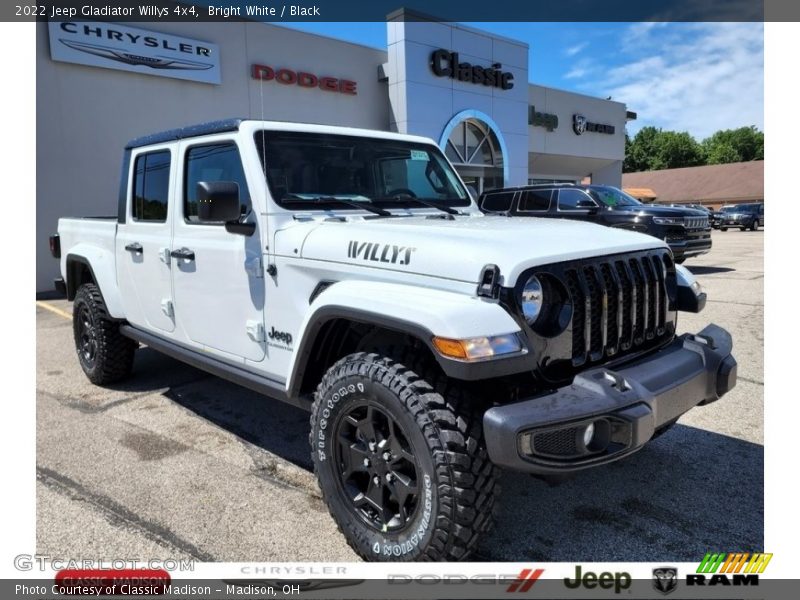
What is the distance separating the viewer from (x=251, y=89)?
13562 mm

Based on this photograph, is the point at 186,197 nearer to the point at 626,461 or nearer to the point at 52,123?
the point at 626,461

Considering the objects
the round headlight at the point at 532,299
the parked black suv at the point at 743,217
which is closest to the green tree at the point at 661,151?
the parked black suv at the point at 743,217

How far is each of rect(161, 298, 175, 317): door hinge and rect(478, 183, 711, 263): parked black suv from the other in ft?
A: 25.3

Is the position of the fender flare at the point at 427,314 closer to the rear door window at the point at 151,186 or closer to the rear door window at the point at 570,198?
the rear door window at the point at 151,186

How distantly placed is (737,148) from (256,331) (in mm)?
81625

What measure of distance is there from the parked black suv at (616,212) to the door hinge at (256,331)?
818 centimetres

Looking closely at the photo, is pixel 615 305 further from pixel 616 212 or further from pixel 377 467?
pixel 616 212

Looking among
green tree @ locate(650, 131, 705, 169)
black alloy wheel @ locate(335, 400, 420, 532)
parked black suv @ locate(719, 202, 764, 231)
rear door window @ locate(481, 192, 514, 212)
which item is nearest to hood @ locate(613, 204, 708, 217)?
rear door window @ locate(481, 192, 514, 212)

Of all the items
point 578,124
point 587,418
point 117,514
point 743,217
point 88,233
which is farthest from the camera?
point 743,217

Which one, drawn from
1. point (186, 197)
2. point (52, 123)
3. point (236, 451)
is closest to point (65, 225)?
point (186, 197)

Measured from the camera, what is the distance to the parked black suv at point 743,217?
95.5 feet

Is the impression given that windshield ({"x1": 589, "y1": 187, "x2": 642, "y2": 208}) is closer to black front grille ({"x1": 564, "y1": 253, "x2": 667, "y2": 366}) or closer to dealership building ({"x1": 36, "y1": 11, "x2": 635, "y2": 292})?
dealership building ({"x1": 36, "y1": 11, "x2": 635, "y2": 292})

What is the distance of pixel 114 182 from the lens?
11.6 meters

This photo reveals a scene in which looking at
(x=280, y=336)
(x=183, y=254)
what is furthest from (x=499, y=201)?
(x=280, y=336)
